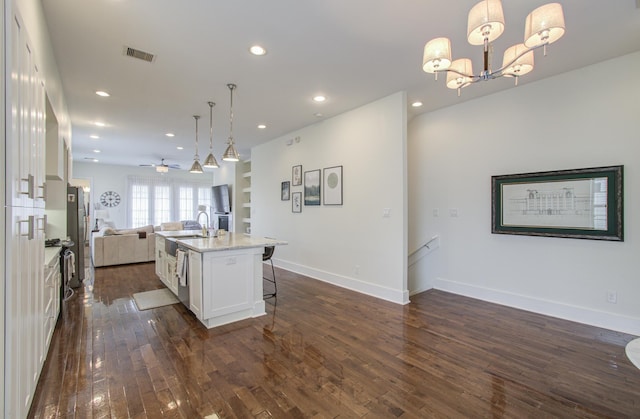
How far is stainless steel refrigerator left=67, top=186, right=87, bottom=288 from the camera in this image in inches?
179

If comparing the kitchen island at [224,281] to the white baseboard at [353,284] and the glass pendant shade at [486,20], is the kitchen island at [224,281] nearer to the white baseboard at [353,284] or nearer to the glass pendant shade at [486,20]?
the white baseboard at [353,284]

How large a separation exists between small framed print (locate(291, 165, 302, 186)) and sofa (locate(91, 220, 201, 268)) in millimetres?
3506

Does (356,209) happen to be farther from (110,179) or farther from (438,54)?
(110,179)

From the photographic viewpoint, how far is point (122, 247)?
6.32 m

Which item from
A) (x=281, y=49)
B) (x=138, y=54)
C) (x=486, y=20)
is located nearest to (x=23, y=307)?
(x=138, y=54)

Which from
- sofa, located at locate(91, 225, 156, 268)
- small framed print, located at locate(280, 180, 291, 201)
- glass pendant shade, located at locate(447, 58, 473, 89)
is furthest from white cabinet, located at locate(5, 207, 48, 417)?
sofa, located at locate(91, 225, 156, 268)

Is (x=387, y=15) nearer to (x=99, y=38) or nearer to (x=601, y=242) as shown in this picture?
(x=99, y=38)

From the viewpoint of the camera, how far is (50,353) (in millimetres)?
2539

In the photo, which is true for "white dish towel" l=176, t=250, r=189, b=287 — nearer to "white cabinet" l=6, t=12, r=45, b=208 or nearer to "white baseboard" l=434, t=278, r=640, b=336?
"white cabinet" l=6, t=12, r=45, b=208

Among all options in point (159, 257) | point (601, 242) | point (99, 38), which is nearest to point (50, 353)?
point (159, 257)

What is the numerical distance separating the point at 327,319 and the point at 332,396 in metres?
1.36

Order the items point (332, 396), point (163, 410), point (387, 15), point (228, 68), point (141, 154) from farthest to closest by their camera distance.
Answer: point (141, 154)
point (228, 68)
point (387, 15)
point (332, 396)
point (163, 410)

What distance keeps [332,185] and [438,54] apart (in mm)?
3113

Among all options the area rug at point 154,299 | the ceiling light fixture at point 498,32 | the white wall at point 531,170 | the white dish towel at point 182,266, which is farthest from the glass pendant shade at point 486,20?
the area rug at point 154,299
